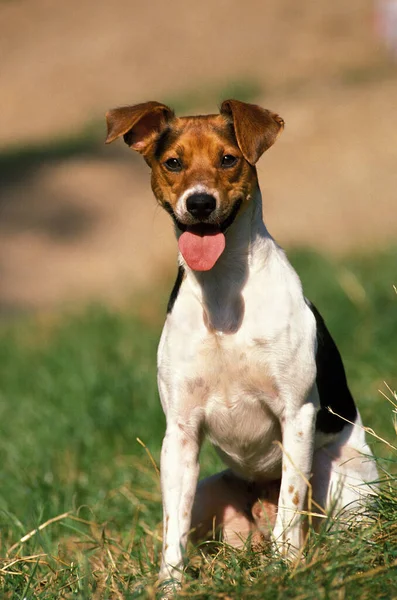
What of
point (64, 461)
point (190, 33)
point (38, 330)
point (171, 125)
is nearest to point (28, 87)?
point (190, 33)

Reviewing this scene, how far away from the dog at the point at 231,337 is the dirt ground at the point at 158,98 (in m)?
8.19

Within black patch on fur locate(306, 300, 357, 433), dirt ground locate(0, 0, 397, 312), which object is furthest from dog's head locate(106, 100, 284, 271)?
dirt ground locate(0, 0, 397, 312)

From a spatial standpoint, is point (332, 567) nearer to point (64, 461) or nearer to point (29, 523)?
point (29, 523)

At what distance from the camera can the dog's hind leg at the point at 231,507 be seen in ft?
15.4

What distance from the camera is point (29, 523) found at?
18.0 feet

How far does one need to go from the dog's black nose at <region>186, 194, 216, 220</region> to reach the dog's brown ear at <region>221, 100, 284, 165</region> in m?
0.26

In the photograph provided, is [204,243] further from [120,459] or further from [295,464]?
[120,459]

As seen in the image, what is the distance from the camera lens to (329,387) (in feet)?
14.7

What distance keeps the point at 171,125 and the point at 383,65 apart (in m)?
20.2

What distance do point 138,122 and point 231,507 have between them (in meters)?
1.75

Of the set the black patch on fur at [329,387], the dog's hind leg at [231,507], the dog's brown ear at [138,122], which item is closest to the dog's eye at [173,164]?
the dog's brown ear at [138,122]

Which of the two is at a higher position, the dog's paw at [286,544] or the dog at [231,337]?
the dog at [231,337]

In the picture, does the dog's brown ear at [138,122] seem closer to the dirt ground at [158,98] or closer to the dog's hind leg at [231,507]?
the dog's hind leg at [231,507]

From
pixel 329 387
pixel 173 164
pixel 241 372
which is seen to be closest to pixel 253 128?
pixel 173 164
